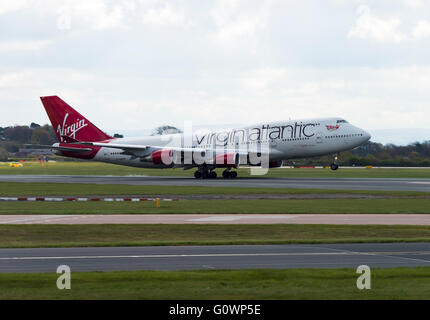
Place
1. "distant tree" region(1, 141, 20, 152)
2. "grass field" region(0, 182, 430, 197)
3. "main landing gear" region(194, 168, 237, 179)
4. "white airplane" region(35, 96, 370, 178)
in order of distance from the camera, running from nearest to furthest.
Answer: "grass field" region(0, 182, 430, 197) < "white airplane" region(35, 96, 370, 178) < "main landing gear" region(194, 168, 237, 179) < "distant tree" region(1, 141, 20, 152)

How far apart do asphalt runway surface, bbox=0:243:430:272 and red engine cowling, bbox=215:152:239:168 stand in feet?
141

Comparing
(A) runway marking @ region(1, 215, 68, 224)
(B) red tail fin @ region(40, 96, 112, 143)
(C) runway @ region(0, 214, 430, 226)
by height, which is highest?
(B) red tail fin @ region(40, 96, 112, 143)

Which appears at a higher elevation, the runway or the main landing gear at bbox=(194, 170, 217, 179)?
the main landing gear at bbox=(194, 170, 217, 179)

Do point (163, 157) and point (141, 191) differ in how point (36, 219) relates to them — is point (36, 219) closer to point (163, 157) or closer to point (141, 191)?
point (141, 191)

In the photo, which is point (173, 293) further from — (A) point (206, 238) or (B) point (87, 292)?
(A) point (206, 238)

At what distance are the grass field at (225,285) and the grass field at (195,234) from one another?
22.0ft

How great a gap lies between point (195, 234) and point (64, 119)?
165ft

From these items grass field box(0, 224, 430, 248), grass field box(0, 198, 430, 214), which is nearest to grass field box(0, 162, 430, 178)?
grass field box(0, 198, 430, 214)

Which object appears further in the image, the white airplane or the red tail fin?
the red tail fin

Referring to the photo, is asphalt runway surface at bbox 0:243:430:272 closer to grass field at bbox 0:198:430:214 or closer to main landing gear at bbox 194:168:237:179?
grass field at bbox 0:198:430:214

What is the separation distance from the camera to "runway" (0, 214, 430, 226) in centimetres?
3138

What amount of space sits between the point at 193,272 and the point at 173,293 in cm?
265

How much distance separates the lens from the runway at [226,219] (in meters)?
31.4
